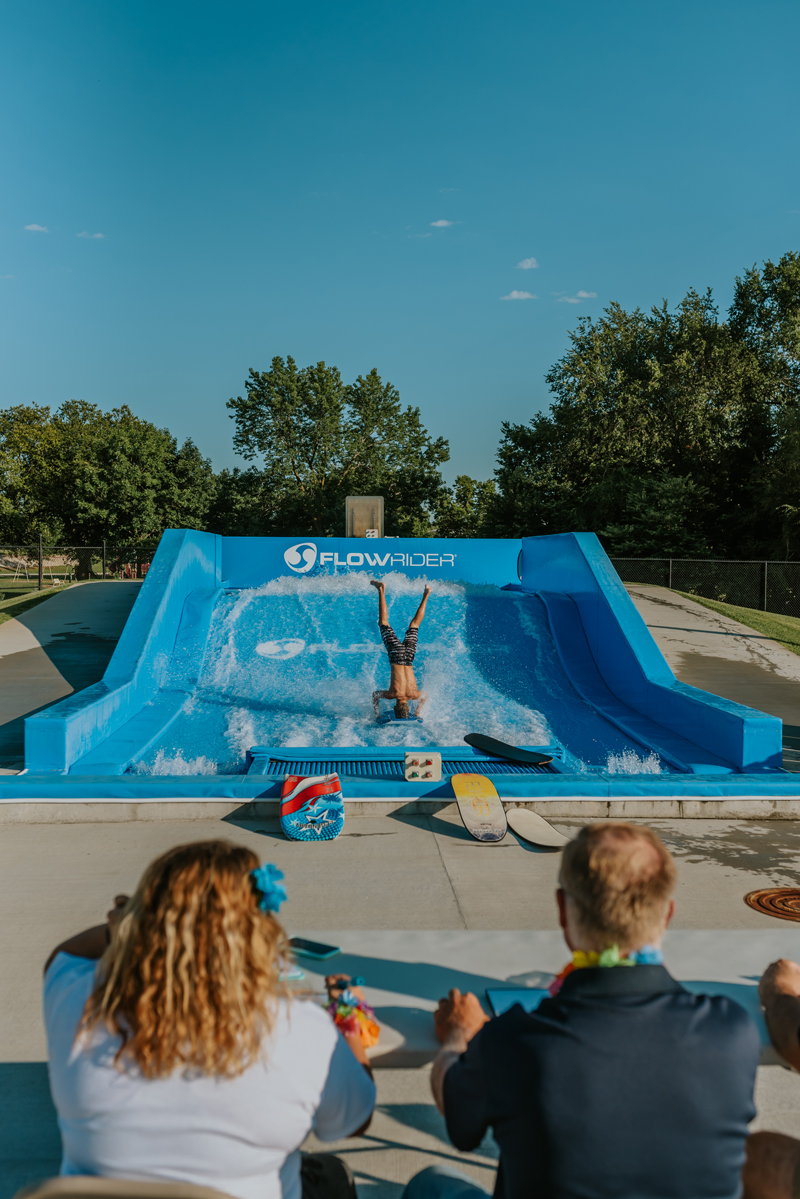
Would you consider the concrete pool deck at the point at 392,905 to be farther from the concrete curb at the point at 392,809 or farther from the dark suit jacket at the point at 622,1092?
the dark suit jacket at the point at 622,1092

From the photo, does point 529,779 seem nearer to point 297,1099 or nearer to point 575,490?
point 297,1099

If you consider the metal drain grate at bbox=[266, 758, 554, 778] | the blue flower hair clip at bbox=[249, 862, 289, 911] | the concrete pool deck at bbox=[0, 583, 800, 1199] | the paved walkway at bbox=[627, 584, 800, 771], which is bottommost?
the concrete pool deck at bbox=[0, 583, 800, 1199]

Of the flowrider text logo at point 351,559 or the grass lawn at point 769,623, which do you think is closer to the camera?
the grass lawn at point 769,623

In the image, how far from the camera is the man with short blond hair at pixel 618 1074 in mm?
1476

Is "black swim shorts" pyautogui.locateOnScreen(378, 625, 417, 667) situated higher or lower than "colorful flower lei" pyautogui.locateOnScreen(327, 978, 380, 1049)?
higher

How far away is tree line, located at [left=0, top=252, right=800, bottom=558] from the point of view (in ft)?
107

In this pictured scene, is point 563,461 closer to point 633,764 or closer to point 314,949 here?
point 633,764

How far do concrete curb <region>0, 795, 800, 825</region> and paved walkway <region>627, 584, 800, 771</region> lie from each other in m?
1.43

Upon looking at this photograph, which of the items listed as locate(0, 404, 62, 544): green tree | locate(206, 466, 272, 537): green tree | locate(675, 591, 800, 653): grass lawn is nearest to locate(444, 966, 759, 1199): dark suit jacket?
locate(675, 591, 800, 653): grass lawn

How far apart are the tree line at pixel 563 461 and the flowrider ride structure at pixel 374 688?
19.5 m

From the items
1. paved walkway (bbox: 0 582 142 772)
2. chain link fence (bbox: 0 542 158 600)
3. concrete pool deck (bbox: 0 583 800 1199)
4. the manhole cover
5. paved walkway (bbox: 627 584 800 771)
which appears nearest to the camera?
concrete pool deck (bbox: 0 583 800 1199)

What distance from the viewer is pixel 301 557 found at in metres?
14.9

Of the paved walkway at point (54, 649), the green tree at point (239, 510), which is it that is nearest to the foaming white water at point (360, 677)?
the paved walkway at point (54, 649)

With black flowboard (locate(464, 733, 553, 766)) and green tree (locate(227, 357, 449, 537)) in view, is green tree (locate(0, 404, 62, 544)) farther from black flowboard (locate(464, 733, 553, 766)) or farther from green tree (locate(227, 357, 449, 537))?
black flowboard (locate(464, 733, 553, 766))
